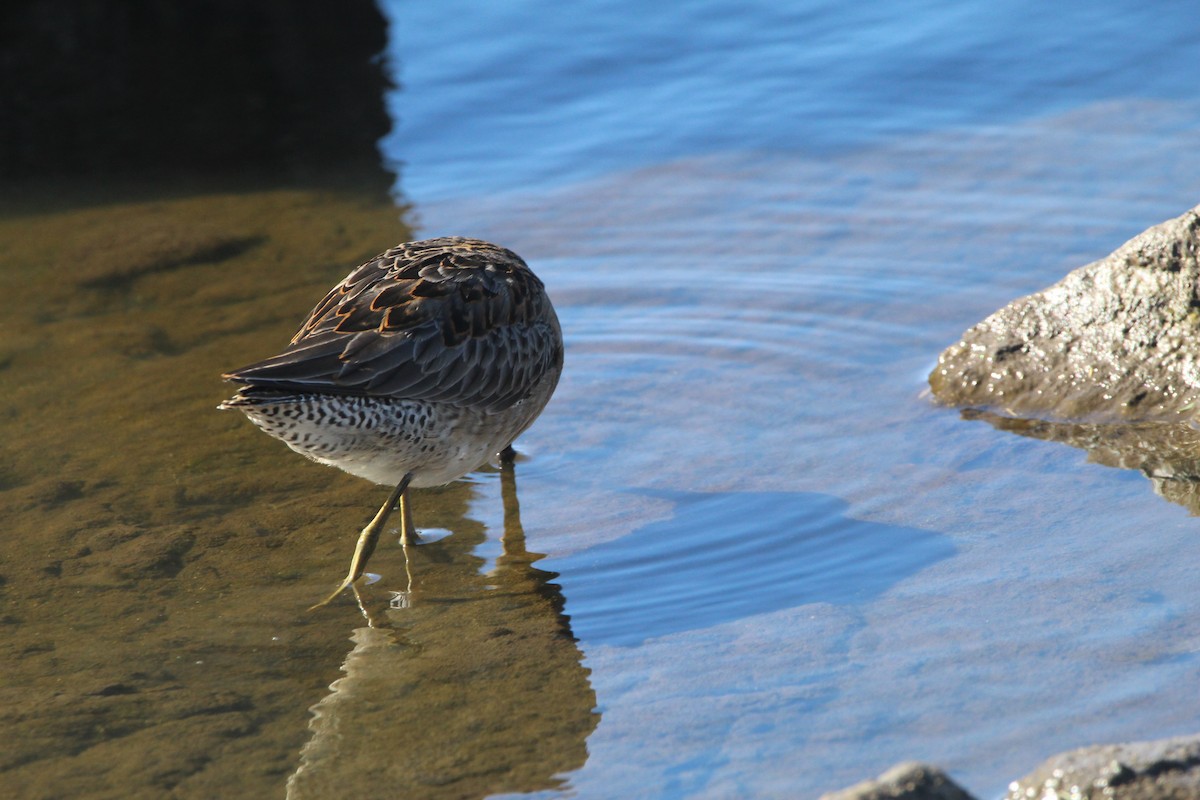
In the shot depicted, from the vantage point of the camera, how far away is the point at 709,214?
8.34 meters

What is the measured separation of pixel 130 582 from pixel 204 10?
8.81 meters

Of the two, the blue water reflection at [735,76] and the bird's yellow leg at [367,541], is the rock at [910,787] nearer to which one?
the bird's yellow leg at [367,541]

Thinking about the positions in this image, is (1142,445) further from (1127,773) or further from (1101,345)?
(1127,773)

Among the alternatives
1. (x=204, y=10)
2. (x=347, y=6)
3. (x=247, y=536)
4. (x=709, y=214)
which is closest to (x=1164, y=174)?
(x=709, y=214)

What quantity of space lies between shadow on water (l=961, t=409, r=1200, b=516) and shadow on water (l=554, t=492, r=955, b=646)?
0.89m

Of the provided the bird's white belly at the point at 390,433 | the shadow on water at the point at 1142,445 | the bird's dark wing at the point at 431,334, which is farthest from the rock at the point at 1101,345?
the bird's white belly at the point at 390,433

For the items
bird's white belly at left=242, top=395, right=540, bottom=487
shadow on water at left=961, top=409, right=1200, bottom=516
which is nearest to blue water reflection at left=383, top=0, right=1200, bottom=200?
shadow on water at left=961, top=409, right=1200, bottom=516

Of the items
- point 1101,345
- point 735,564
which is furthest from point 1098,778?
point 1101,345

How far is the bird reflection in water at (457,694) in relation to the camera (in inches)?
156

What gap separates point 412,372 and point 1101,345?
9.42 ft

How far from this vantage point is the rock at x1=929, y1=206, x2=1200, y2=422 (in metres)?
5.69

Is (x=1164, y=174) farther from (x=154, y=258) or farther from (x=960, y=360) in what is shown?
(x=154, y=258)

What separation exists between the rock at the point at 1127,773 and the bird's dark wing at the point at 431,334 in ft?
8.51

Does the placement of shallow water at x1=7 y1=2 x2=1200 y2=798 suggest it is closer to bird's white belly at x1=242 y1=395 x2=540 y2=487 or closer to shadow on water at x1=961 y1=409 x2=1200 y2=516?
shadow on water at x1=961 y1=409 x2=1200 y2=516
